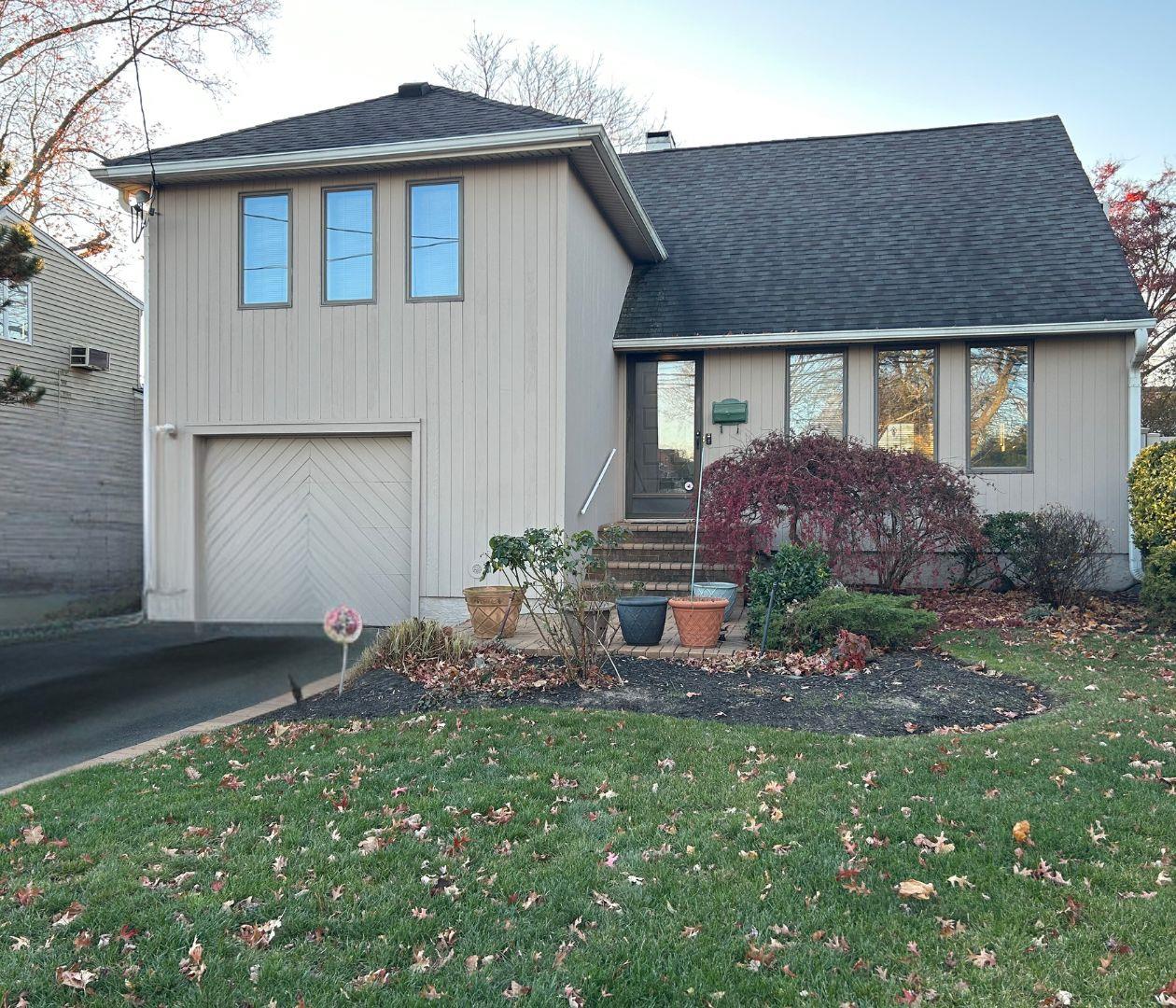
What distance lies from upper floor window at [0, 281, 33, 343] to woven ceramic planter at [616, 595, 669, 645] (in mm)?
10711

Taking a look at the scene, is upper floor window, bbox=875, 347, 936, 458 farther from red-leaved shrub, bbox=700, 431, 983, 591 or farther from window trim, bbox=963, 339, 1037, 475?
red-leaved shrub, bbox=700, 431, 983, 591

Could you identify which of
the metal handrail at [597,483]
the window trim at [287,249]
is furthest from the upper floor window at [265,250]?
the metal handrail at [597,483]

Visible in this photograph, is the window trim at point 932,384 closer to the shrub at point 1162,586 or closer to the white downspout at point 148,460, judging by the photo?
the shrub at point 1162,586

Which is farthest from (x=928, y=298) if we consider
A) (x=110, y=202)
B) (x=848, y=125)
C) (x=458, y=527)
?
(x=110, y=202)

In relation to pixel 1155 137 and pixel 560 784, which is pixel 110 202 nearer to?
pixel 560 784

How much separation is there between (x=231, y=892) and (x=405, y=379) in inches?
271

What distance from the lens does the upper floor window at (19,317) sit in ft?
42.7

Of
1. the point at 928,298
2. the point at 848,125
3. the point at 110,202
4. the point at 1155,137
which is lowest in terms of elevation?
the point at 928,298

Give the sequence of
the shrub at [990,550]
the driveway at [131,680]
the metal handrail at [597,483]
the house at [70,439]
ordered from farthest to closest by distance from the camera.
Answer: the house at [70,439] → the metal handrail at [597,483] → the shrub at [990,550] → the driveway at [131,680]

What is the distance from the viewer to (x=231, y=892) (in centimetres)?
320

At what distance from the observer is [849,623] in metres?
6.97

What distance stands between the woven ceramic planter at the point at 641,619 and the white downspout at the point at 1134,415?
5955 mm

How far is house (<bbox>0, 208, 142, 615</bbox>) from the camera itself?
508 inches

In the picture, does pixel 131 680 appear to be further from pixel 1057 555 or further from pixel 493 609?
pixel 1057 555
